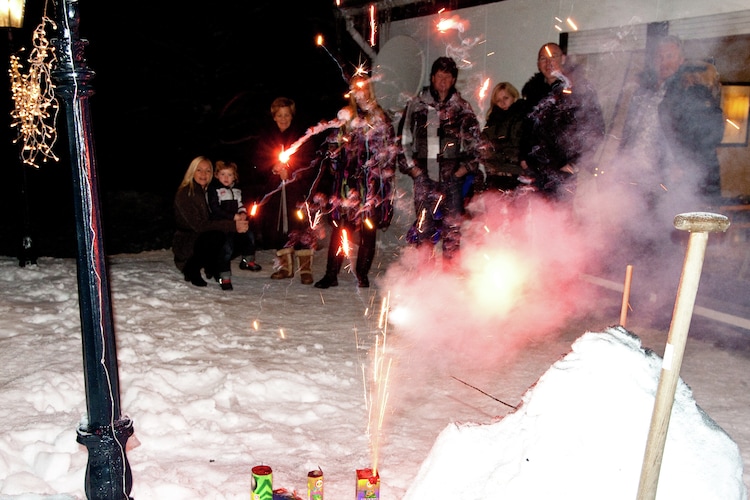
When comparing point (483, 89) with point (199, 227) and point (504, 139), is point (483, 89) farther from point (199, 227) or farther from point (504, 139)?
point (199, 227)

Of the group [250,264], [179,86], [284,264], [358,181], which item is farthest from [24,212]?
[179,86]

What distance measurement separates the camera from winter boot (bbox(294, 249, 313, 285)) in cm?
805

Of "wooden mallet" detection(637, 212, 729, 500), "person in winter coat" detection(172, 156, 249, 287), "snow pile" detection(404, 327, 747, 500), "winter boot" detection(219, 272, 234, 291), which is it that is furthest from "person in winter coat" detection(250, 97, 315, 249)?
"wooden mallet" detection(637, 212, 729, 500)

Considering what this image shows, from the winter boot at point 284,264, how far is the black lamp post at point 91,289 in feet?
16.4

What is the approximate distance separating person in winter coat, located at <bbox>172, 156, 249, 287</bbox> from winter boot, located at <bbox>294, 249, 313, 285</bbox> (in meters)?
0.71

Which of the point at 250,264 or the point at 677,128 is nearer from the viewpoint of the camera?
the point at 677,128

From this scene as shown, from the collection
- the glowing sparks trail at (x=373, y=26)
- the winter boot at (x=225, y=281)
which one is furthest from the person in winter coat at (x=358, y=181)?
the glowing sparks trail at (x=373, y=26)

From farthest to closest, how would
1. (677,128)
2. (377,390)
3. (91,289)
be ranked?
(677,128) → (377,390) → (91,289)

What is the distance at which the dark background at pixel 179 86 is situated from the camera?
16594 mm

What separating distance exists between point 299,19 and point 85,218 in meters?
15.5

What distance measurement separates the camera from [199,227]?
777cm

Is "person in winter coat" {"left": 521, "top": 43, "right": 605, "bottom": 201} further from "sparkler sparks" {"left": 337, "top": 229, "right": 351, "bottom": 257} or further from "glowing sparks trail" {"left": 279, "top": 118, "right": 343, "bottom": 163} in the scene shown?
"glowing sparks trail" {"left": 279, "top": 118, "right": 343, "bottom": 163}

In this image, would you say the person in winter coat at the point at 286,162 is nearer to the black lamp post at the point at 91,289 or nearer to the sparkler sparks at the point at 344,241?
the sparkler sparks at the point at 344,241

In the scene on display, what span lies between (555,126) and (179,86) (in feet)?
40.0
